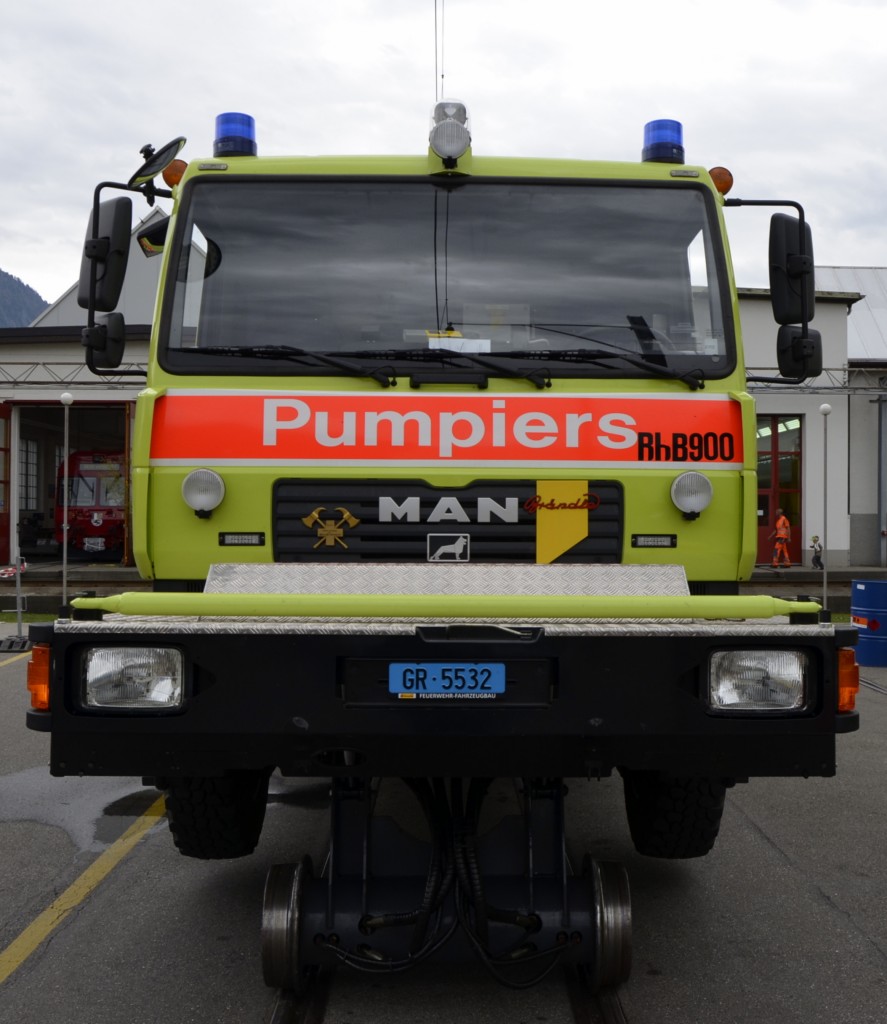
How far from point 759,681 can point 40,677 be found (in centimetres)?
195

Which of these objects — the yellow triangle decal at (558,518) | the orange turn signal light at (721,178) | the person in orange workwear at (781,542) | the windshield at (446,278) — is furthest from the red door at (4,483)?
the yellow triangle decal at (558,518)

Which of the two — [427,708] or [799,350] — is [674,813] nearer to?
[427,708]

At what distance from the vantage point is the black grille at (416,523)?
11.9ft

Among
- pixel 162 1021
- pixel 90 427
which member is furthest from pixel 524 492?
pixel 90 427

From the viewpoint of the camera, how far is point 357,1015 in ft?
10.4

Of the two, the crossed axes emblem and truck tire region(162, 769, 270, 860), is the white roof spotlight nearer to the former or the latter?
the crossed axes emblem

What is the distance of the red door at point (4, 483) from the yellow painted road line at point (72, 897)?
21.4m

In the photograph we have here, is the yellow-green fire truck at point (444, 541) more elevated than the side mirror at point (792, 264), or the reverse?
the side mirror at point (792, 264)

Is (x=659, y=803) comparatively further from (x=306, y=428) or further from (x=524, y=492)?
(x=306, y=428)

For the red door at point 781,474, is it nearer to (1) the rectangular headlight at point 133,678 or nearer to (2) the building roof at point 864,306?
(2) the building roof at point 864,306

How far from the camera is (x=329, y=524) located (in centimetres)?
366

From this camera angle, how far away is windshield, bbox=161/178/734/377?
3838 millimetres

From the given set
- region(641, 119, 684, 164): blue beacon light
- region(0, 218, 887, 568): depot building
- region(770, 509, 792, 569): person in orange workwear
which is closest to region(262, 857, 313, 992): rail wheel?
region(641, 119, 684, 164): blue beacon light

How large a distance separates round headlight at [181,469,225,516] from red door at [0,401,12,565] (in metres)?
23.3
